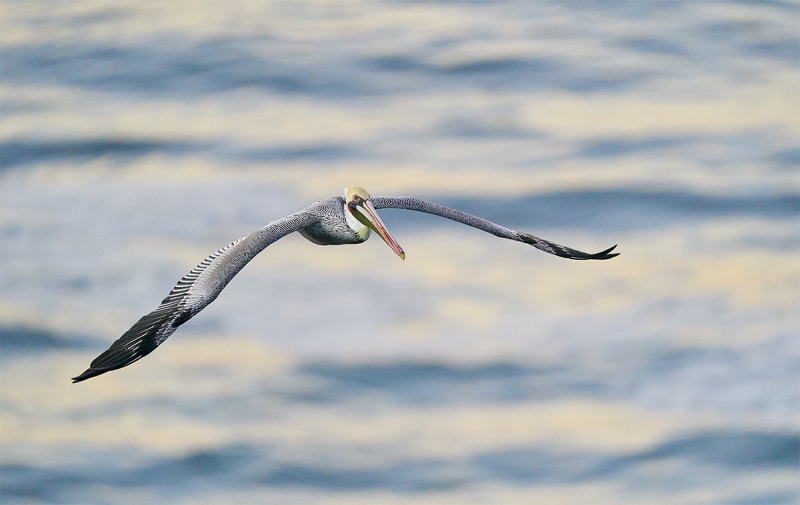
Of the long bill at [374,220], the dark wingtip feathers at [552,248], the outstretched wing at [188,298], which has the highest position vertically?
the dark wingtip feathers at [552,248]

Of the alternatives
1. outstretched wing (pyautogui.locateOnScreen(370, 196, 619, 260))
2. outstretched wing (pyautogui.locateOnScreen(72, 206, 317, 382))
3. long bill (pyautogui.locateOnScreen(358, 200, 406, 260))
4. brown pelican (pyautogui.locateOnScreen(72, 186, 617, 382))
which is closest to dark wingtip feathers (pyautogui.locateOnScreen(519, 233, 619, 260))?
outstretched wing (pyautogui.locateOnScreen(370, 196, 619, 260))

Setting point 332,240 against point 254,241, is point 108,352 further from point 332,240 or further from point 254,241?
point 332,240

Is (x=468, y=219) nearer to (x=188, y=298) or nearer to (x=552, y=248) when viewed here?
(x=552, y=248)

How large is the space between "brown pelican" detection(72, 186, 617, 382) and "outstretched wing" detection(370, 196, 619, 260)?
0.02m

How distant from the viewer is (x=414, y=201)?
23281mm

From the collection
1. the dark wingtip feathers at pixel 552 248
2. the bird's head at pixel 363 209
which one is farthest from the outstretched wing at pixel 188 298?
the dark wingtip feathers at pixel 552 248

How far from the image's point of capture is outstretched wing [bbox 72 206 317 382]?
17719mm

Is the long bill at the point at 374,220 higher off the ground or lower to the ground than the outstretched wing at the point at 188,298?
higher

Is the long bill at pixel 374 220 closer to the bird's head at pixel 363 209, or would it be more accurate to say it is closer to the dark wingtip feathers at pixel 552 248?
the bird's head at pixel 363 209

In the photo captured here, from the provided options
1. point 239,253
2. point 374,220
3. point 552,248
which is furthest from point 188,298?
point 552,248

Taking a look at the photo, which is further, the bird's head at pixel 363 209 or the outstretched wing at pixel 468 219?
the outstretched wing at pixel 468 219

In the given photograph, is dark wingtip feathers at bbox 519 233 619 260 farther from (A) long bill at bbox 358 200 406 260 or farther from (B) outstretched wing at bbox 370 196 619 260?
(A) long bill at bbox 358 200 406 260

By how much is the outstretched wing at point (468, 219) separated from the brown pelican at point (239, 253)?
0.02 meters

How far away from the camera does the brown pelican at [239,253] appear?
1764 cm
